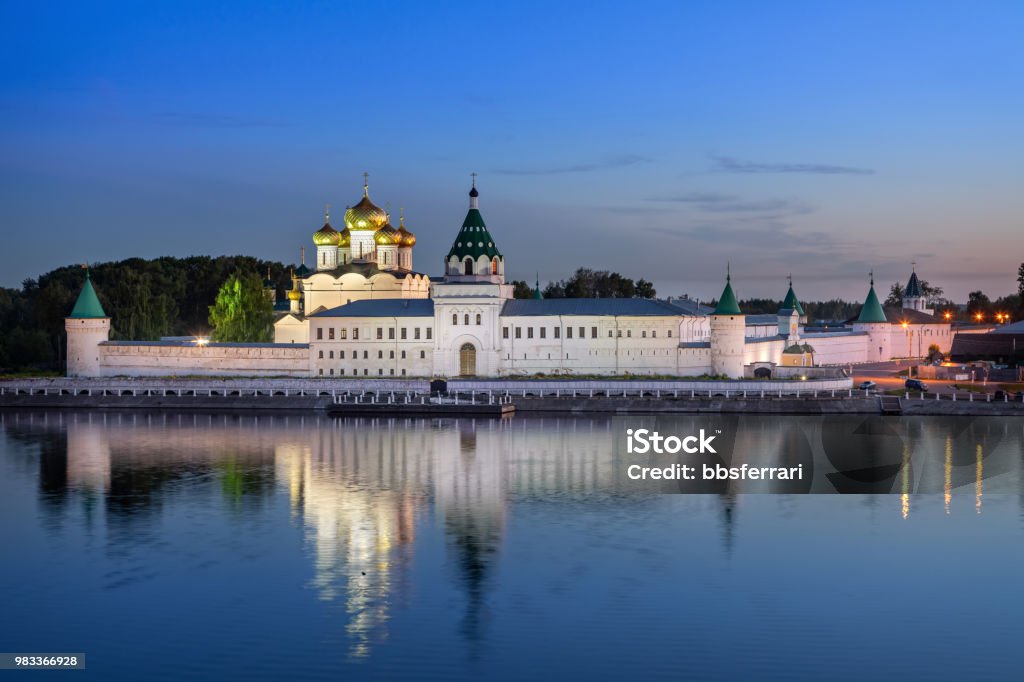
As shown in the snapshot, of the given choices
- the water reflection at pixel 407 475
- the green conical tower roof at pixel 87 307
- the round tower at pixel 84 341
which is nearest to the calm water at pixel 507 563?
the water reflection at pixel 407 475

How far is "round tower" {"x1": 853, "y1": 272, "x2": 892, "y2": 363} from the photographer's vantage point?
69625 millimetres

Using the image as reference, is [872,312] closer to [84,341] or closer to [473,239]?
[473,239]

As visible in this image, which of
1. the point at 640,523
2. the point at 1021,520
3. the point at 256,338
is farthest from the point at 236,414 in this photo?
the point at 1021,520

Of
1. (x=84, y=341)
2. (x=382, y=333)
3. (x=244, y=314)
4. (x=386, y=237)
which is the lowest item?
(x=84, y=341)

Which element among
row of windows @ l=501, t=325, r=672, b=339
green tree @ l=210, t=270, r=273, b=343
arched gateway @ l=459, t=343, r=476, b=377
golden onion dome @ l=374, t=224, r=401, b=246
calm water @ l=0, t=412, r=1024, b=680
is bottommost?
calm water @ l=0, t=412, r=1024, b=680

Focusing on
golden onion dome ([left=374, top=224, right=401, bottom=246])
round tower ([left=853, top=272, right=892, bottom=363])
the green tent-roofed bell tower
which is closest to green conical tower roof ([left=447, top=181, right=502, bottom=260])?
the green tent-roofed bell tower

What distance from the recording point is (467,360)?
51125 millimetres

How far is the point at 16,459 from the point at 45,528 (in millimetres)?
10159

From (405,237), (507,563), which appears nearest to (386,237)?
(405,237)

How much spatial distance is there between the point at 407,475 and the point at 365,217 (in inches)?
1181

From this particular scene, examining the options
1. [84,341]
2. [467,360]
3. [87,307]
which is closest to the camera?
[467,360]

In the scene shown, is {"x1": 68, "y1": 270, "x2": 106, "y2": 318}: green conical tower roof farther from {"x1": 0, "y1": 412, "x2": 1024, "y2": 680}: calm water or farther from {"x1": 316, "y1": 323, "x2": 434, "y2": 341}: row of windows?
{"x1": 0, "y1": 412, "x2": 1024, "y2": 680}: calm water

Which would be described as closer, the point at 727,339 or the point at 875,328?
the point at 727,339

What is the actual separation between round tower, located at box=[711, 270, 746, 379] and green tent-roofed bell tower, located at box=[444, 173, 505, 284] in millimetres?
8849
